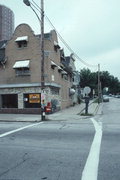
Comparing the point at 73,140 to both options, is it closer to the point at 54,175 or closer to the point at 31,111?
the point at 54,175

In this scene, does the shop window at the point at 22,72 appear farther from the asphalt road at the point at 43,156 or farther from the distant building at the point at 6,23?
the distant building at the point at 6,23

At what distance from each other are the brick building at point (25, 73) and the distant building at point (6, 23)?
91284mm

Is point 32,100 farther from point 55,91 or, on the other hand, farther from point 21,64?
point 21,64

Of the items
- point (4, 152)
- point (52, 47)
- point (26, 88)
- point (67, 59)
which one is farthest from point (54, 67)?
point (4, 152)

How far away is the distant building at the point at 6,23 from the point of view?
11188 cm

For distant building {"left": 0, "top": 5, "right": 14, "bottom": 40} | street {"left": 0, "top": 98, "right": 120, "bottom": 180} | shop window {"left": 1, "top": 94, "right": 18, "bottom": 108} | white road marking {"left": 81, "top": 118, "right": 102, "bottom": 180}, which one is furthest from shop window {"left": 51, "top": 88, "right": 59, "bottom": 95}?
distant building {"left": 0, "top": 5, "right": 14, "bottom": 40}

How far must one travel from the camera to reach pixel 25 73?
23188 mm

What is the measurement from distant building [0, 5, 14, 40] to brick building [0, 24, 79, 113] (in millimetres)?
91284

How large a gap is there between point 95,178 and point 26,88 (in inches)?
750

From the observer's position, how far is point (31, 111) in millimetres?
22828

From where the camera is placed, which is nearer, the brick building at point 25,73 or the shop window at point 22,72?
the brick building at point 25,73

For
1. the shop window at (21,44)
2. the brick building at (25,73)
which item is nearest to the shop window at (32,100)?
the brick building at (25,73)

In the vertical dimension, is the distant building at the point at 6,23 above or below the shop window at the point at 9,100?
above

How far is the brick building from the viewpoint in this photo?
74.8 ft
